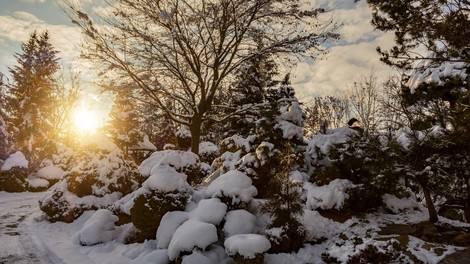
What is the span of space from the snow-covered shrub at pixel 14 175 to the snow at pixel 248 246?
19.4 meters

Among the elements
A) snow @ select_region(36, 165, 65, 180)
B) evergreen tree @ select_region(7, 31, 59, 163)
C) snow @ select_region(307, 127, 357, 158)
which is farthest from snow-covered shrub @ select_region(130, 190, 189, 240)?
evergreen tree @ select_region(7, 31, 59, 163)

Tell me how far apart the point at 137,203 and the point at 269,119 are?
4446 millimetres

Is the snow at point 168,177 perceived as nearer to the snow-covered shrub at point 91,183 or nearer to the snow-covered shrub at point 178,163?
the snow-covered shrub at point 178,163

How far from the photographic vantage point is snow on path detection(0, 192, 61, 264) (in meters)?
6.74

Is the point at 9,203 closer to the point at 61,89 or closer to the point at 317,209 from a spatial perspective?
the point at 317,209

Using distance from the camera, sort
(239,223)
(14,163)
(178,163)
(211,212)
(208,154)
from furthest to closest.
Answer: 1. (14,163)
2. (208,154)
3. (178,163)
4. (211,212)
5. (239,223)

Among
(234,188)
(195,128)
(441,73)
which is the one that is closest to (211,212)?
(234,188)

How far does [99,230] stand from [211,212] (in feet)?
10.9

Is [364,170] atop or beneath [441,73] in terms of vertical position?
beneath

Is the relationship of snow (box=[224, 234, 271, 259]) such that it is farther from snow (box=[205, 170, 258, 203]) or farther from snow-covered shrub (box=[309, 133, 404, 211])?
snow-covered shrub (box=[309, 133, 404, 211])

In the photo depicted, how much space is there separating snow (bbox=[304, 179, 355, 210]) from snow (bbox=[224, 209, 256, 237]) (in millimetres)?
1685

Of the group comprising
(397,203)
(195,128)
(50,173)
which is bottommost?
(397,203)

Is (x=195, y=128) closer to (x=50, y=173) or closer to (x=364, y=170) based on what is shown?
(x=364, y=170)

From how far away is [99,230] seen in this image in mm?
8062
